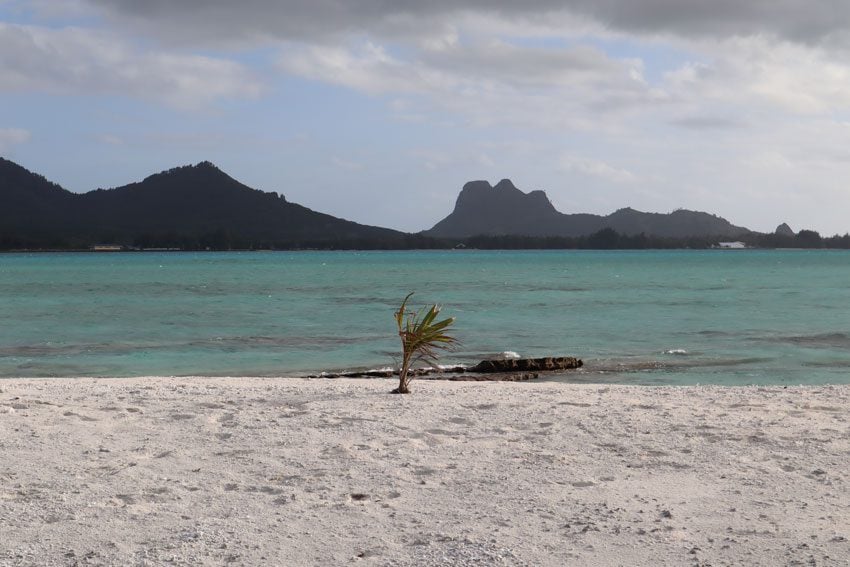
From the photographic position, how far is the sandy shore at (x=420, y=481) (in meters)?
4.52

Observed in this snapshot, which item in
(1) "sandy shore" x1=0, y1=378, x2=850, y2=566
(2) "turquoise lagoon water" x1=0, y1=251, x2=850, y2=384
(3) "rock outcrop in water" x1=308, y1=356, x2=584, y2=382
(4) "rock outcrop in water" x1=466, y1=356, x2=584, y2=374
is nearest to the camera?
(1) "sandy shore" x1=0, y1=378, x2=850, y2=566

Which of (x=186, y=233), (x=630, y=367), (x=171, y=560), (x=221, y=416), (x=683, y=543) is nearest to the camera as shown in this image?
(x=171, y=560)

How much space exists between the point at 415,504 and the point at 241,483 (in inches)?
49.0

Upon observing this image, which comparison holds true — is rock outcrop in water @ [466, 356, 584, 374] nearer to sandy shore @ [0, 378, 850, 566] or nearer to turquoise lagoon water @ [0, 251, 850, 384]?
turquoise lagoon water @ [0, 251, 850, 384]

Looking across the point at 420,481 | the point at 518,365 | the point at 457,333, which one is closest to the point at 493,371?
the point at 518,365

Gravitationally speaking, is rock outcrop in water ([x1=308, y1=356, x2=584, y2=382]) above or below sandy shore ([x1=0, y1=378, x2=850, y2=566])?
below

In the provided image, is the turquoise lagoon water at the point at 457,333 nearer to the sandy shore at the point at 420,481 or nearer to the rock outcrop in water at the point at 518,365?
the rock outcrop in water at the point at 518,365

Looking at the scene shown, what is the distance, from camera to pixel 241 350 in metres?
20.2

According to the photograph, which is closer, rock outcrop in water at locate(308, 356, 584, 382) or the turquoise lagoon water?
rock outcrop in water at locate(308, 356, 584, 382)

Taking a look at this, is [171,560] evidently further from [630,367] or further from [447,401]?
[630,367]

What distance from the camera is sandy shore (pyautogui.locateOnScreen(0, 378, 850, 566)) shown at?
452 centimetres

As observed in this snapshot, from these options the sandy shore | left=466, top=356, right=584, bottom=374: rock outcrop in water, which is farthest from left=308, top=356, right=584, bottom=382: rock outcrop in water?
the sandy shore

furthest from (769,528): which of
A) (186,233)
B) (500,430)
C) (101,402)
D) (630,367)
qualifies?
(186,233)

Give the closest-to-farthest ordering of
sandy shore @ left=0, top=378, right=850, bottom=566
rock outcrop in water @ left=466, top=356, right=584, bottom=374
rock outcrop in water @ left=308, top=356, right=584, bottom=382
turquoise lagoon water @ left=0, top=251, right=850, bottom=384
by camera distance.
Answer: sandy shore @ left=0, top=378, right=850, bottom=566 → rock outcrop in water @ left=308, top=356, right=584, bottom=382 → rock outcrop in water @ left=466, top=356, right=584, bottom=374 → turquoise lagoon water @ left=0, top=251, right=850, bottom=384
